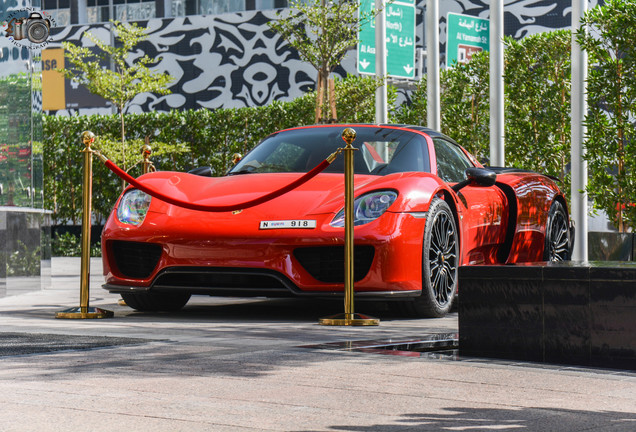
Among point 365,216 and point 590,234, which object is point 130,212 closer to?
point 365,216

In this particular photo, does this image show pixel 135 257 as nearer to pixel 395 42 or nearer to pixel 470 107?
pixel 395 42

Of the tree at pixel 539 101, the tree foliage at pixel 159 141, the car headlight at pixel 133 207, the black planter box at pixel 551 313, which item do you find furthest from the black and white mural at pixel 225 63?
the black planter box at pixel 551 313

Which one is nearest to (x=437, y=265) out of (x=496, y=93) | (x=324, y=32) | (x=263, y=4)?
(x=324, y=32)

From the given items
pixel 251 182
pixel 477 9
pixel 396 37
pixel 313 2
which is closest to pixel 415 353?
pixel 251 182

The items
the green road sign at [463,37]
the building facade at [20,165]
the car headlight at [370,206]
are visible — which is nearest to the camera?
the car headlight at [370,206]

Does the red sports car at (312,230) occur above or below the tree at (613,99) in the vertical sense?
below

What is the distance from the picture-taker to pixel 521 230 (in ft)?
28.7

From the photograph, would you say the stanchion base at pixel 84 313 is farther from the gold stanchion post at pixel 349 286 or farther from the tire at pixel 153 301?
the gold stanchion post at pixel 349 286

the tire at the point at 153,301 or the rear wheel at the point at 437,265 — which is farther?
the tire at the point at 153,301

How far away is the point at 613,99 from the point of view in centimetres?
1095

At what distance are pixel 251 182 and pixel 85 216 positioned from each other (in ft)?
3.98

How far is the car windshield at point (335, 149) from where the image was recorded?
25.9 feet

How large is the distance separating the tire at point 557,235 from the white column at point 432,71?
5867mm

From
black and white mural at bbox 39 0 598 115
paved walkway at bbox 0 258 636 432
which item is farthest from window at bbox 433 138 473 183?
black and white mural at bbox 39 0 598 115
